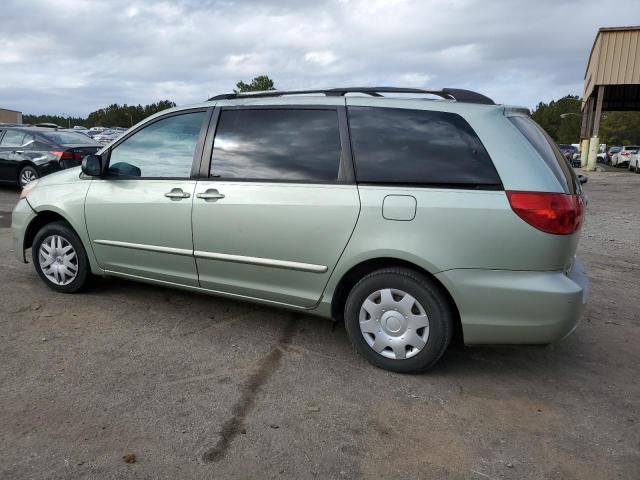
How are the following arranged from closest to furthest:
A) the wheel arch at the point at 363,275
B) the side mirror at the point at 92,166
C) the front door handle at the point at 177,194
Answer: the wheel arch at the point at 363,275, the front door handle at the point at 177,194, the side mirror at the point at 92,166

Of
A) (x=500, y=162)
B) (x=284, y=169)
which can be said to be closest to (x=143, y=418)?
(x=284, y=169)

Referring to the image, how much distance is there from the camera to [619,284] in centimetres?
556

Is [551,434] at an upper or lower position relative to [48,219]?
lower

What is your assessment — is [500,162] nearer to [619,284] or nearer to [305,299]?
[305,299]

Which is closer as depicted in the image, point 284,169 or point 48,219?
point 284,169

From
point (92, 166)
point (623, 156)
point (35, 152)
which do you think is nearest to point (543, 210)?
point (92, 166)

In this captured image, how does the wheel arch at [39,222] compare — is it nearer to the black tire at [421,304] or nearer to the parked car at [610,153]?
the black tire at [421,304]

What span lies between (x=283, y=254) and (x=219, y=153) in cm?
92

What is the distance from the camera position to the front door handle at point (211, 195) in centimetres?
385

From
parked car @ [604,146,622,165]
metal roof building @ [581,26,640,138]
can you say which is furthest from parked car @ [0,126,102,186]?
parked car @ [604,146,622,165]

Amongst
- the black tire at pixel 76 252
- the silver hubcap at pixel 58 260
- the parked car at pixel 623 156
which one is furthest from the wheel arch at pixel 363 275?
the parked car at pixel 623 156

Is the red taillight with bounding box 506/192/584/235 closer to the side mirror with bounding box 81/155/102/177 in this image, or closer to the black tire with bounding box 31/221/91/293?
the side mirror with bounding box 81/155/102/177

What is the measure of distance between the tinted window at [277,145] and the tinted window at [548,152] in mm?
1179

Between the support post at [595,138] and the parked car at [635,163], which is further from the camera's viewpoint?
the parked car at [635,163]
